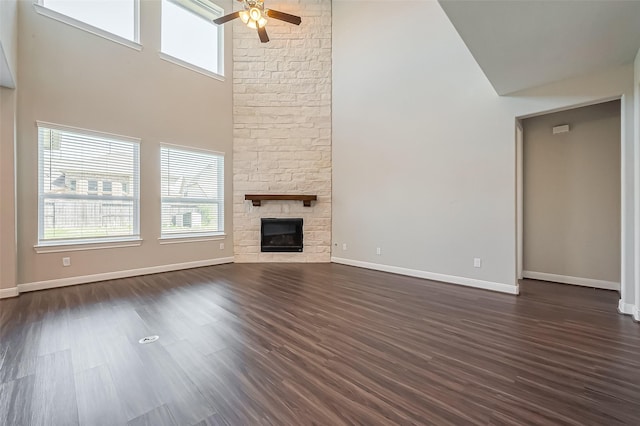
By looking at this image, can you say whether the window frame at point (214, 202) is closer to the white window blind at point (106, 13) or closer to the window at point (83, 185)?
the window at point (83, 185)

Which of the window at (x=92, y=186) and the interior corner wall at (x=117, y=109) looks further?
the window at (x=92, y=186)

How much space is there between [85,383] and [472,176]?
452 centimetres

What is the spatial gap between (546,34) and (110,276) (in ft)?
19.5

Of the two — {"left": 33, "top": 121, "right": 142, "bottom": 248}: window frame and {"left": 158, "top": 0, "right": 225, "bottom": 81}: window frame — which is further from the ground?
{"left": 158, "top": 0, "right": 225, "bottom": 81}: window frame

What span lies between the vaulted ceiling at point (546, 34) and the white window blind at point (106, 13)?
16.2 feet

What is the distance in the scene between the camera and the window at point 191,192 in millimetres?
4879

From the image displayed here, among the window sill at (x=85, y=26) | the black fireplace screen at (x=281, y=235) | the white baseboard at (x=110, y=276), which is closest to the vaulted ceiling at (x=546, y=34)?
the black fireplace screen at (x=281, y=235)

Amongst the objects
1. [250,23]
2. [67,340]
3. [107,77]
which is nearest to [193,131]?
[107,77]

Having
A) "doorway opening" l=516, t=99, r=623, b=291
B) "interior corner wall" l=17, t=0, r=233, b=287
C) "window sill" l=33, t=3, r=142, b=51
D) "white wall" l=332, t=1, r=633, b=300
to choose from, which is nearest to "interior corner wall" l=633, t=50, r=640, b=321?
"white wall" l=332, t=1, r=633, b=300

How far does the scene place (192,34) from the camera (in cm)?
532

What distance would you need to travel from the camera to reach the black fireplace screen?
225 inches

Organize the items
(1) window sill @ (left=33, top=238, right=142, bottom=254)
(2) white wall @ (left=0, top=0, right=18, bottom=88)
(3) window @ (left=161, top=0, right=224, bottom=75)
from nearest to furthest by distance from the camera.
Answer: (2) white wall @ (left=0, top=0, right=18, bottom=88)
(1) window sill @ (left=33, top=238, right=142, bottom=254)
(3) window @ (left=161, top=0, right=224, bottom=75)

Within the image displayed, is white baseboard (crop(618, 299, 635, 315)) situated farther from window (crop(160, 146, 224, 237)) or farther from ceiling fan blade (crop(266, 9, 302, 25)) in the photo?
window (crop(160, 146, 224, 237))

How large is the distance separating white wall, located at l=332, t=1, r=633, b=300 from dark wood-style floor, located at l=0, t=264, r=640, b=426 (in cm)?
98
